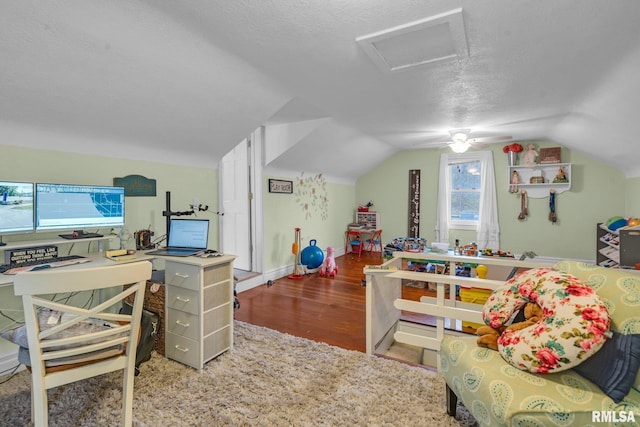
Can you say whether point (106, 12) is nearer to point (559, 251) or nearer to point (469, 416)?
Answer: point (469, 416)

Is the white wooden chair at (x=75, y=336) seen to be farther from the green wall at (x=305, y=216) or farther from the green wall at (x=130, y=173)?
the green wall at (x=305, y=216)

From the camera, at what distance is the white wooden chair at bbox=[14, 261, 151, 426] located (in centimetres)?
120

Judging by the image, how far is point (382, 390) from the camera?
1.87 metres

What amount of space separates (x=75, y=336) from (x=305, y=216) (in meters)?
→ 4.03

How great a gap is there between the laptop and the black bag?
0.53 metres

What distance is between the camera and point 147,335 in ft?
6.86

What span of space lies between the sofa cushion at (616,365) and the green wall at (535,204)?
4614 mm

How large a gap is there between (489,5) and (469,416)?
223cm

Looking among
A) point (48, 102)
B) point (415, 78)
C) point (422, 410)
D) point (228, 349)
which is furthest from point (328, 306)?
point (48, 102)

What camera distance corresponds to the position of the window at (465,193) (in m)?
5.90

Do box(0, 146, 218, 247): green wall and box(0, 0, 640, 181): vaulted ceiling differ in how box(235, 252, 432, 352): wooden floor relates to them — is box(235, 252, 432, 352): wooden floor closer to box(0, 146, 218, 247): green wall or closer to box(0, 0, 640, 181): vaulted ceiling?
box(0, 146, 218, 247): green wall

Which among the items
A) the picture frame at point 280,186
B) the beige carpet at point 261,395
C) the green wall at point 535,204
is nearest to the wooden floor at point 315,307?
the beige carpet at point 261,395

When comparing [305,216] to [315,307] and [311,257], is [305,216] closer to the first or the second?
[311,257]

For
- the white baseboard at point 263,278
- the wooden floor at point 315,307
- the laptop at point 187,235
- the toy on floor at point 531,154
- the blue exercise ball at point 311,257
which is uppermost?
the toy on floor at point 531,154
